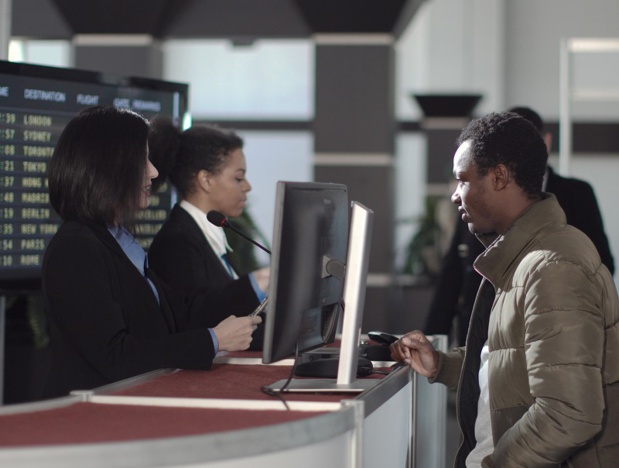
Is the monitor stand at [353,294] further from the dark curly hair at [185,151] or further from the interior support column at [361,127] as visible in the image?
the interior support column at [361,127]

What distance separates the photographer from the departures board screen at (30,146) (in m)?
3.96

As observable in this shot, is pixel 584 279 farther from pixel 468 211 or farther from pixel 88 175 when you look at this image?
pixel 88 175

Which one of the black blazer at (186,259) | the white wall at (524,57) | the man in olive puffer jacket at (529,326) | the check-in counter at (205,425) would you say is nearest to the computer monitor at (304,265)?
the check-in counter at (205,425)

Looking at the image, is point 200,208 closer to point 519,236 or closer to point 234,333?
point 234,333

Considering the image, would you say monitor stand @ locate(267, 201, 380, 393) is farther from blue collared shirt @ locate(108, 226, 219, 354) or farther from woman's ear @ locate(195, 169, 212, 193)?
woman's ear @ locate(195, 169, 212, 193)

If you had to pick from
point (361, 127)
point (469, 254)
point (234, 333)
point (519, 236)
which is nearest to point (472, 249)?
point (469, 254)

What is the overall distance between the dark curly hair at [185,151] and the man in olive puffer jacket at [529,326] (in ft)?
4.60

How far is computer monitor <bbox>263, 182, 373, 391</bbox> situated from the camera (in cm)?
219

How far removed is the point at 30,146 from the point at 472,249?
5.85 feet

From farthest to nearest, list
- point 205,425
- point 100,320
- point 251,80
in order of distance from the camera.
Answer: point 251,80, point 100,320, point 205,425

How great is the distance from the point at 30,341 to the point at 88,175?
3.20 meters

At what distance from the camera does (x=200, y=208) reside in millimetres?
3586

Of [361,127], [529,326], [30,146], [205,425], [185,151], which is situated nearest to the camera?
[205,425]

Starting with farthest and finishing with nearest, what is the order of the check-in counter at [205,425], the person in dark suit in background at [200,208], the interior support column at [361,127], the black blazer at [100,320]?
the interior support column at [361,127] < the person in dark suit in background at [200,208] < the black blazer at [100,320] < the check-in counter at [205,425]
